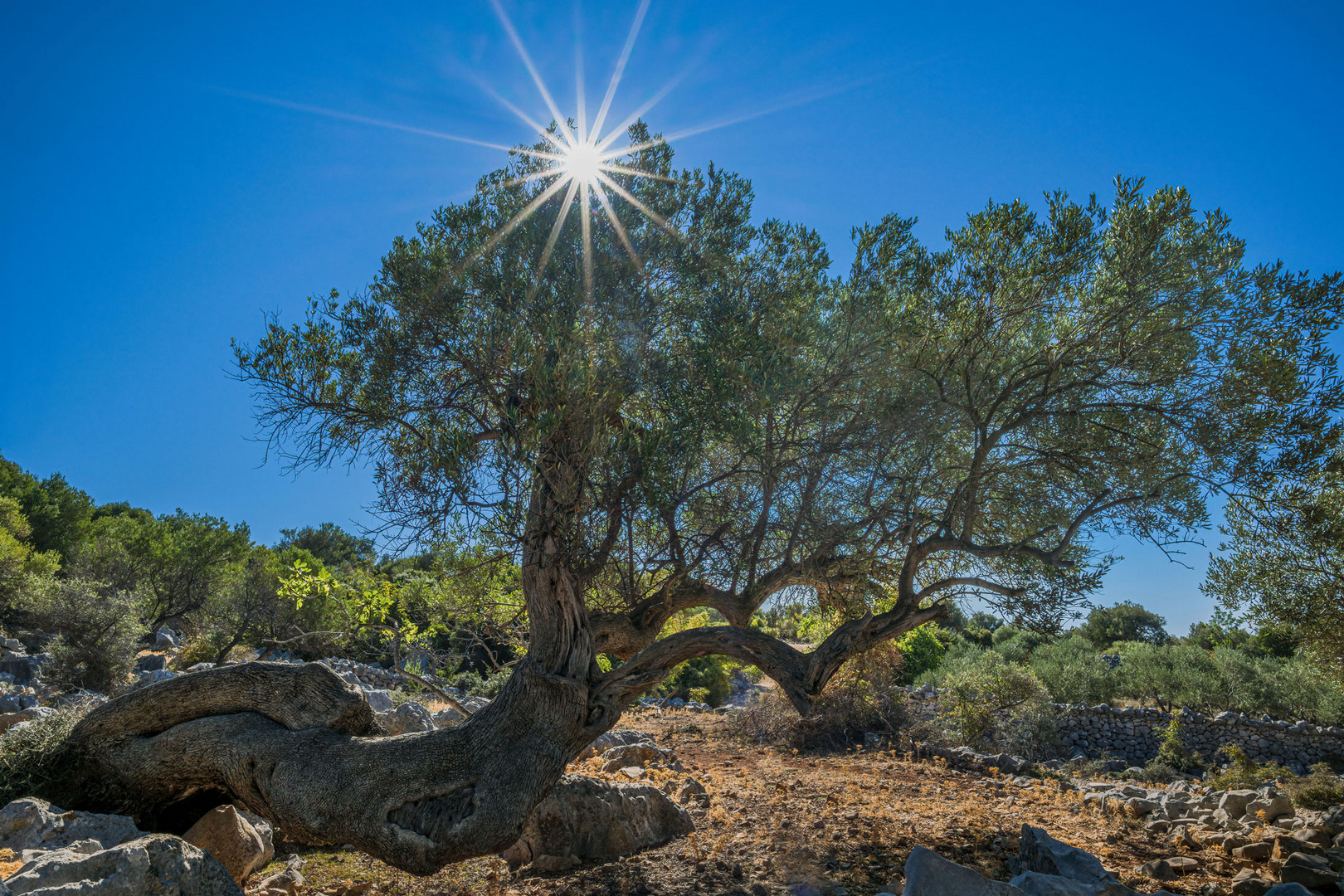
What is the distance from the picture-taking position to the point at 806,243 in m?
8.05

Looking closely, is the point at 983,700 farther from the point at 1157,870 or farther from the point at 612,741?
the point at 1157,870

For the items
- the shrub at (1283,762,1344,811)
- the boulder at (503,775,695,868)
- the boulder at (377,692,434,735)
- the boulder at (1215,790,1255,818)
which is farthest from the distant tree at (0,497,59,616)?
the shrub at (1283,762,1344,811)

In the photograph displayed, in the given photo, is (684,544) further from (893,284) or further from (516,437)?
(893,284)

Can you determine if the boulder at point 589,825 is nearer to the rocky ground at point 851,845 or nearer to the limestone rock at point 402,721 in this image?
the rocky ground at point 851,845

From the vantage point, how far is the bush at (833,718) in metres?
14.9

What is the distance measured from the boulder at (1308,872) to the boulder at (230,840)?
9.03 meters

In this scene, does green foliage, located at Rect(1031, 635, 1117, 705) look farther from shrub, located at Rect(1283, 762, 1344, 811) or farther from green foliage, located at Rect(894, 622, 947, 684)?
shrub, located at Rect(1283, 762, 1344, 811)

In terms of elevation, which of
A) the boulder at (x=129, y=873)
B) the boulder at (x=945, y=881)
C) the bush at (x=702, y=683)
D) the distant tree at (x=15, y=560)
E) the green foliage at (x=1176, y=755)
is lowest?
the green foliage at (x=1176, y=755)

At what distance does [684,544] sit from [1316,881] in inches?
252

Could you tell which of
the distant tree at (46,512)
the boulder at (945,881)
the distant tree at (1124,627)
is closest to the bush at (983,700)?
the boulder at (945,881)

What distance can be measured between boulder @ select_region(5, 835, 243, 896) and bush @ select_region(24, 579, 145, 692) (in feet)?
51.7

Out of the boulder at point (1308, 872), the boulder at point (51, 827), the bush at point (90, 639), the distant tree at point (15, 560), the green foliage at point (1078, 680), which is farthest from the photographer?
the green foliage at point (1078, 680)

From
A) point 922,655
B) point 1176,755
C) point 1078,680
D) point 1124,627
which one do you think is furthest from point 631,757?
point 1124,627

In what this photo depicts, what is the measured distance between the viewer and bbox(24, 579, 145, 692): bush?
52.7 feet
